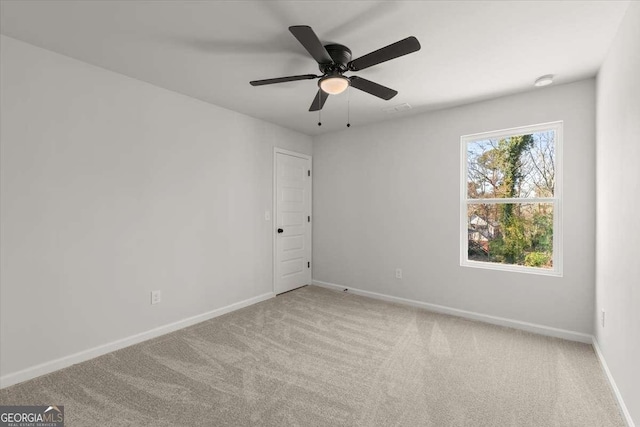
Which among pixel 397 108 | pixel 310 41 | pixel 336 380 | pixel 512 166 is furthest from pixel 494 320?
pixel 310 41

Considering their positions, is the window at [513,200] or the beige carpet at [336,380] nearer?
the beige carpet at [336,380]

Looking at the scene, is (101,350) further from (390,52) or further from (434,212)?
(434,212)

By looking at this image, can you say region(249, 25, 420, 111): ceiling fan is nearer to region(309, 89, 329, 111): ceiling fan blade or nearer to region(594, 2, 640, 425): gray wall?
region(309, 89, 329, 111): ceiling fan blade

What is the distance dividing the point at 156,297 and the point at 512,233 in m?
3.93

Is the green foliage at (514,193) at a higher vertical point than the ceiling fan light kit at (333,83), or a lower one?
lower

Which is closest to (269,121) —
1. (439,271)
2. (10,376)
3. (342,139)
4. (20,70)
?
(342,139)

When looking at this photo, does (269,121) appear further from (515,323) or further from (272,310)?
(515,323)

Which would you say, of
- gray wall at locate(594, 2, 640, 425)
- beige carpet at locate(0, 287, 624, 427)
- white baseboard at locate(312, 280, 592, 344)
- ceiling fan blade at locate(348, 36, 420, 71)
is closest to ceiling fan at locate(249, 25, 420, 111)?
ceiling fan blade at locate(348, 36, 420, 71)

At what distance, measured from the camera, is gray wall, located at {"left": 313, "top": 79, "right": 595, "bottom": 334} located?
281 cm

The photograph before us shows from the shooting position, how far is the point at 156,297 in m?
2.94

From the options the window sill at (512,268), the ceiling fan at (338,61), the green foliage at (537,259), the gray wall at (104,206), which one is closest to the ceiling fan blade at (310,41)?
the ceiling fan at (338,61)

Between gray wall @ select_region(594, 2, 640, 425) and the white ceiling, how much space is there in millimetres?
274

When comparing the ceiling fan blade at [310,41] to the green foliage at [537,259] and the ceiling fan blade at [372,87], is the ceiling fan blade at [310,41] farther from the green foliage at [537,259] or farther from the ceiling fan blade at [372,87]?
the green foliage at [537,259]

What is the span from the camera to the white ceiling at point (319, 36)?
5.97ft
